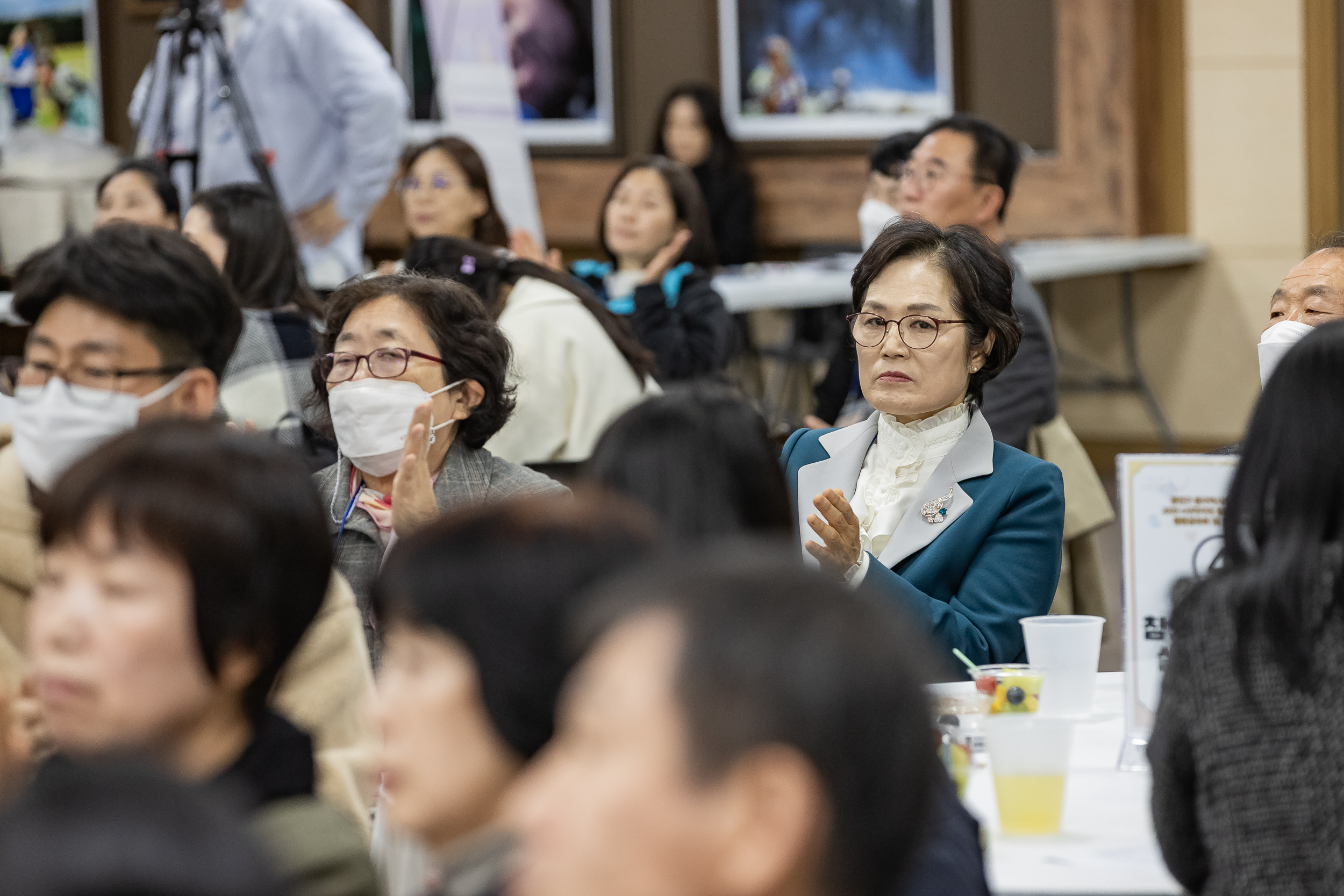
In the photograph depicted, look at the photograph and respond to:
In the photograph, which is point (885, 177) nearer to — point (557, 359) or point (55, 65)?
point (557, 359)

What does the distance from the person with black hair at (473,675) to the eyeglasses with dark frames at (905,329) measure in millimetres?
1454

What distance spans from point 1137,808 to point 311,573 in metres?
0.92

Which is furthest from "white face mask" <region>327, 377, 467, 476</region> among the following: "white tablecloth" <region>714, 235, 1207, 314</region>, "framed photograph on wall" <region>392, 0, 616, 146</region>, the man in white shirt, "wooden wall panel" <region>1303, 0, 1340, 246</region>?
"framed photograph on wall" <region>392, 0, 616, 146</region>

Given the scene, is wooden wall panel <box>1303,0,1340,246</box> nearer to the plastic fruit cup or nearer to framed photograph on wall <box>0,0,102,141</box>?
the plastic fruit cup

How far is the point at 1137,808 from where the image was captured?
1.84 metres

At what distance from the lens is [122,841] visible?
0.94m

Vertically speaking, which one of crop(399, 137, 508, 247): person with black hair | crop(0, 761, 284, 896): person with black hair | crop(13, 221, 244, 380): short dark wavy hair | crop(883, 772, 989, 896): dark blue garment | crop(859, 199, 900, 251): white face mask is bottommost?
crop(883, 772, 989, 896): dark blue garment

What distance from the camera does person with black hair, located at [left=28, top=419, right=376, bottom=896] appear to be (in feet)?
5.02

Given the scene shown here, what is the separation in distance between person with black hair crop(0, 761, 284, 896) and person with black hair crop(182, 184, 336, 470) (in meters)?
2.67

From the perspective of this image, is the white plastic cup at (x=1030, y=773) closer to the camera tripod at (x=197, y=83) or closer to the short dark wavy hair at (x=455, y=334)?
the short dark wavy hair at (x=455, y=334)

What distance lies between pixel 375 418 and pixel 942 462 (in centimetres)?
90

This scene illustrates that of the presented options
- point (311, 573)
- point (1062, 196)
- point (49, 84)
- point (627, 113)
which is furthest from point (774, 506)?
point (49, 84)

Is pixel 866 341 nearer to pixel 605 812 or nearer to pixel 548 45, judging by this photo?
pixel 605 812

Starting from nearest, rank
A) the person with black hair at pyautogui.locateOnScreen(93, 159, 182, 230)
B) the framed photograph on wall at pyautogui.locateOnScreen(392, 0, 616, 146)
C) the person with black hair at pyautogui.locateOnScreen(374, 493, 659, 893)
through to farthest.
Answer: the person with black hair at pyautogui.locateOnScreen(374, 493, 659, 893), the person with black hair at pyautogui.locateOnScreen(93, 159, 182, 230), the framed photograph on wall at pyautogui.locateOnScreen(392, 0, 616, 146)
